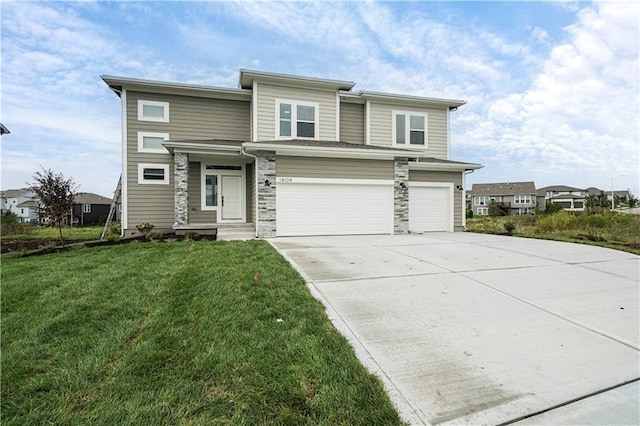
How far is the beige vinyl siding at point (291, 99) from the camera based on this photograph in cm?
1228

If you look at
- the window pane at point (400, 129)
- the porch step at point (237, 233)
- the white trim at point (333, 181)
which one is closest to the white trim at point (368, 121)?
the window pane at point (400, 129)

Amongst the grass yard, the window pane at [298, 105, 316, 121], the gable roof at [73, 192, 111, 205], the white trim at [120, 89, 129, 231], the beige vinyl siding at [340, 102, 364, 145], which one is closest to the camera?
the grass yard

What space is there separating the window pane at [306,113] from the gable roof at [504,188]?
2158 inches

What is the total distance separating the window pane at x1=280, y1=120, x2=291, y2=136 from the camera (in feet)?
41.2

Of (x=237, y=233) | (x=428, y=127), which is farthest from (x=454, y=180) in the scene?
(x=237, y=233)

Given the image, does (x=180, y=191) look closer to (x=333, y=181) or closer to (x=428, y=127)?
(x=333, y=181)

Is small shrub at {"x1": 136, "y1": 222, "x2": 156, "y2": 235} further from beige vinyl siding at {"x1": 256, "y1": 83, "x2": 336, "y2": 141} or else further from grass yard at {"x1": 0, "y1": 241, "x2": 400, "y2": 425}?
grass yard at {"x1": 0, "y1": 241, "x2": 400, "y2": 425}

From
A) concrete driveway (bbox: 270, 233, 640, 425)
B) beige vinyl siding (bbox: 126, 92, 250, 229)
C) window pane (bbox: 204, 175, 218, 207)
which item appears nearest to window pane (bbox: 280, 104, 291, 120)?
beige vinyl siding (bbox: 126, 92, 250, 229)

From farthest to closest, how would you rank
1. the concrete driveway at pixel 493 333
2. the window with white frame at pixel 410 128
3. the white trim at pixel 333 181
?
the window with white frame at pixel 410 128, the white trim at pixel 333 181, the concrete driveway at pixel 493 333

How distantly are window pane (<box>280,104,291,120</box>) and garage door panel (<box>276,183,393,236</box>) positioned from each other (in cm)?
351

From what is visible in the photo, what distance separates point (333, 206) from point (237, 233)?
3.52 meters

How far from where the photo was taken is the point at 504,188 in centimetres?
5716

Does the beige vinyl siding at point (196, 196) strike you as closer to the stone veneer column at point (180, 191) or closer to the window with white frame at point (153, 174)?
the window with white frame at point (153, 174)

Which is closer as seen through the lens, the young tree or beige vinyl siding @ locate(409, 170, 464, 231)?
the young tree
